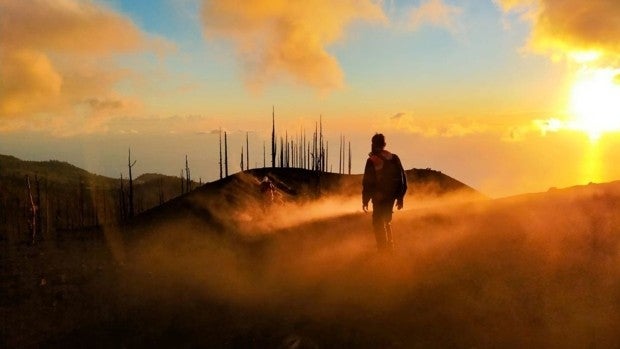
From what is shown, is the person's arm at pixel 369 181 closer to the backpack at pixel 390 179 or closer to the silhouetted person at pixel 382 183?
the silhouetted person at pixel 382 183

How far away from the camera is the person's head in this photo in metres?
12.3

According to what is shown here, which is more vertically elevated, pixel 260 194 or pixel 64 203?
pixel 260 194

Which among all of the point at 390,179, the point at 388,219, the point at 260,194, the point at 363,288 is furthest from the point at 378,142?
the point at 260,194

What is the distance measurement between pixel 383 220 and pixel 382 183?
0.92m

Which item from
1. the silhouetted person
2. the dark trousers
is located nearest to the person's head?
the silhouetted person

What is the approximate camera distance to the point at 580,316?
8375 millimetres

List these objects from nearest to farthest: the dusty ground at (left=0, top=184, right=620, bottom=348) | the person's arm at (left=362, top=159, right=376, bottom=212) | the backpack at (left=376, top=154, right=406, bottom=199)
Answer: the dusty ground at (left=0, top=184, right=620, bottom=348)
the backpack at (left=376, top=154, right=406, bottom=199)
the person's arm at (left=362, top=159, right=376, bottom=212)

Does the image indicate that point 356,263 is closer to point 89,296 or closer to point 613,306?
point 613,306

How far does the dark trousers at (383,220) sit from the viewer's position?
12312 mm

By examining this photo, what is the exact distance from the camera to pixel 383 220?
487 inches

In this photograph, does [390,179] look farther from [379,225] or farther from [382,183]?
[379,225]

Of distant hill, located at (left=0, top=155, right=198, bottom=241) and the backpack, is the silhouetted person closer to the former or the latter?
the backpack

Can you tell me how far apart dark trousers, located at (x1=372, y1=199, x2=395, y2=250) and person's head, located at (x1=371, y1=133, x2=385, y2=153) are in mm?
1314

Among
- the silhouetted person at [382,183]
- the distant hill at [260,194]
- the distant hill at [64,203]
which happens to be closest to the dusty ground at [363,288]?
the silhouetted person at [382,183]
